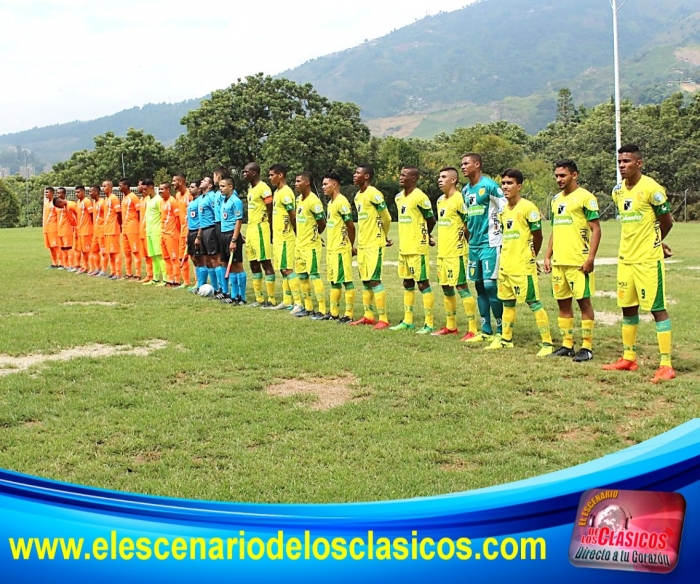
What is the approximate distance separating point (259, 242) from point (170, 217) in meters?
3.51

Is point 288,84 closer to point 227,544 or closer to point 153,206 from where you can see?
point 153,206

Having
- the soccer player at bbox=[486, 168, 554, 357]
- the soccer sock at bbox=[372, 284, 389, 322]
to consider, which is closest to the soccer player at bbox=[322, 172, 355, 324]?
the soccer sock at bbox=[372, 284, 389, 322]

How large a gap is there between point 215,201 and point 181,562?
11.8 meters

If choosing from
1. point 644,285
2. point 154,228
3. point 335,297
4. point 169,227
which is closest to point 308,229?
point 335,297

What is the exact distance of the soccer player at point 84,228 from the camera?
57.0 feet

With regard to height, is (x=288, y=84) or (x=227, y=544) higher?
(x=288, y=84)

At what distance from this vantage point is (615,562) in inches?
54.1

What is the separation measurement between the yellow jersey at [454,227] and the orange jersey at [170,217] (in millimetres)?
7108

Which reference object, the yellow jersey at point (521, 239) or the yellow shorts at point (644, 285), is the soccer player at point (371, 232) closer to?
the yellow jersey at point (521, 239)

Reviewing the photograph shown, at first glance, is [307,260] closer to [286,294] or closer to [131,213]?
[286,294]

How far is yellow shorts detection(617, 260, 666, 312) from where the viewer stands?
22.4 feet

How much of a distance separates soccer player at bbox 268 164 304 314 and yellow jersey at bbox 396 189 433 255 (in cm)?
234

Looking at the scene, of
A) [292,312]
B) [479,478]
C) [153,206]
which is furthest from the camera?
[153,206]

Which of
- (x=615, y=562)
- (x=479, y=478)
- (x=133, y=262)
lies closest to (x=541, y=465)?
(x=479, y=478)
